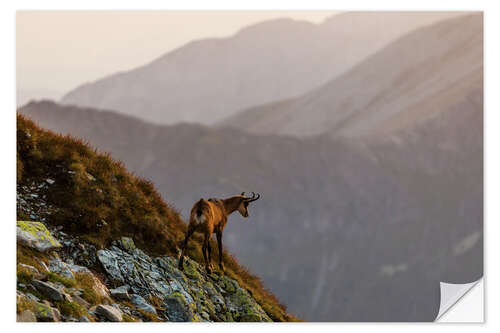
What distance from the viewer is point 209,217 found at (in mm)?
9750

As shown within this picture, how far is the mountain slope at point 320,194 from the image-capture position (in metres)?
51.0

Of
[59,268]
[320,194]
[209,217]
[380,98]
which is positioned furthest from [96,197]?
[380,98]

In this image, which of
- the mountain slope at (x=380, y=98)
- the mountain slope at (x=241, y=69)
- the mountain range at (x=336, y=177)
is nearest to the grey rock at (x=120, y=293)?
the mountain slope at (x=241, y=69)

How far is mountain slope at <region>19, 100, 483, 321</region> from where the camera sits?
2009 inches

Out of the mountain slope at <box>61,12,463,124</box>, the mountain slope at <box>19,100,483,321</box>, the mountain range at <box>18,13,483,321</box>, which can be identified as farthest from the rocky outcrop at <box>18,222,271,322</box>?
the mountain slope at <box>19,100,483,321</box>

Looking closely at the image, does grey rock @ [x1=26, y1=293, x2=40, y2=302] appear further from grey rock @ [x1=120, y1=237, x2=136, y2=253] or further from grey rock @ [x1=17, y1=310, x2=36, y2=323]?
grey rock @ [x1=120, y1=237, x2=136, y2=253]

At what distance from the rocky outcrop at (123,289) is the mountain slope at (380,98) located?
3471 centimetres

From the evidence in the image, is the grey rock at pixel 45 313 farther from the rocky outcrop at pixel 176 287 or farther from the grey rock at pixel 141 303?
the grey rock at pixel 141 303

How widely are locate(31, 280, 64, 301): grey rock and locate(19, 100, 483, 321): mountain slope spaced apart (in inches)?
1589

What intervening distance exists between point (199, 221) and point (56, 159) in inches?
128

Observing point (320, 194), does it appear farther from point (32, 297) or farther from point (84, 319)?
point (32, 297)

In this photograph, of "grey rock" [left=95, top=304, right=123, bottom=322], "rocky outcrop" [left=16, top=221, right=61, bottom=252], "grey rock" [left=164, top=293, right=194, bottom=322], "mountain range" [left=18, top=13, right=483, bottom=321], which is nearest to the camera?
"grey rock" [left=95, top=304, right=123, bottom=322]
